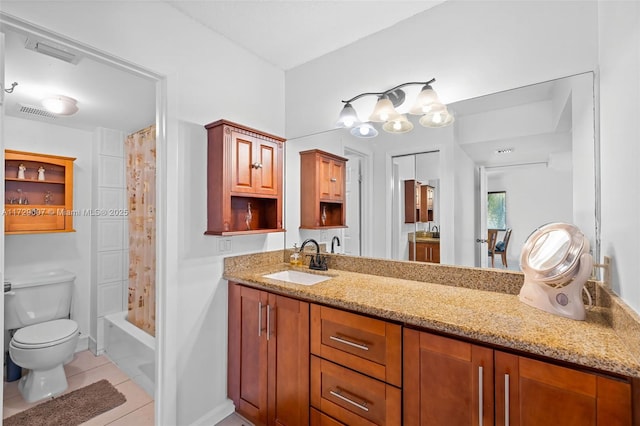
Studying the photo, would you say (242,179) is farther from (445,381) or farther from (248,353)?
(445,381)

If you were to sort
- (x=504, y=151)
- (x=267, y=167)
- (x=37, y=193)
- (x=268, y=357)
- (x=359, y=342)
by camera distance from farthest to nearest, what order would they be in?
(x=37, y=193) < (x=267, y=167) < (x=268, y=357) < (x=504, y=151) < (x=359, y=342)

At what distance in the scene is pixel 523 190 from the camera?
4.99ft

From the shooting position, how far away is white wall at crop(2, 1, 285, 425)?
1.56 m

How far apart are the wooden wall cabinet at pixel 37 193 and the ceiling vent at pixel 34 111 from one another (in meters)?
0.35

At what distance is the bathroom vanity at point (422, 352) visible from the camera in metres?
0.89

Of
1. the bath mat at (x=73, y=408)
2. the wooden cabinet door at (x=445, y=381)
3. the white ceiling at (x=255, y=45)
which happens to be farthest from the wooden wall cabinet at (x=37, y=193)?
the wooden cabinet door at (x=445, y=381)

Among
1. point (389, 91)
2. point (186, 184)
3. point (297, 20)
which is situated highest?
point (297, 20)

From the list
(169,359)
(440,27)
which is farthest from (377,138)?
(169,359)

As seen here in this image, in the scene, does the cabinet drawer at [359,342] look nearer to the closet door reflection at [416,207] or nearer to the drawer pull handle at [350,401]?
the drawer pull handle at [350,401]

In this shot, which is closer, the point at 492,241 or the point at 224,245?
the point at 492,241

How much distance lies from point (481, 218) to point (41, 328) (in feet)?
10.9

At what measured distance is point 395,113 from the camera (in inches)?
71.4

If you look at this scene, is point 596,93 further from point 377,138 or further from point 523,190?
point 377,138

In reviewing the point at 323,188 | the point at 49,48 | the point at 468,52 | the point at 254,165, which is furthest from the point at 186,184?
the point at 468,52
